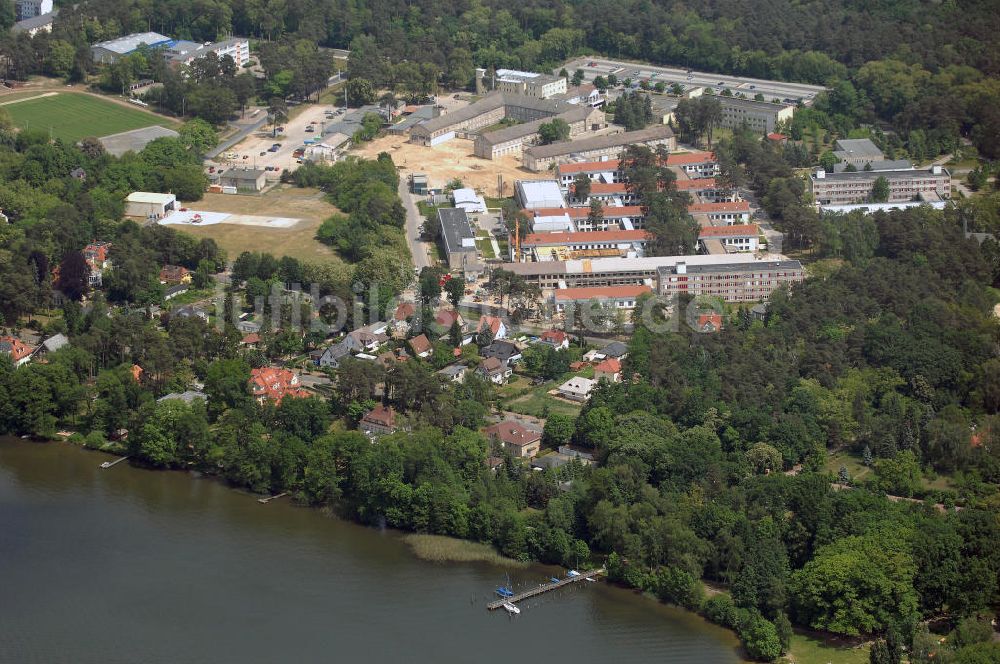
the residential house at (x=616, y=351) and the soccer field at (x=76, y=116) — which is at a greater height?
the soccer field at (x=76, y=116)

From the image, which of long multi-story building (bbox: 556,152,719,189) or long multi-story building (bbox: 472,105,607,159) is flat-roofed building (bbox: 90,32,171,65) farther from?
long multi-story building (bbox: 556,152,719,189)

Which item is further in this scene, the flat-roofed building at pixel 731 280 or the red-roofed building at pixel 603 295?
the flat-roofed building at pixel 731 280

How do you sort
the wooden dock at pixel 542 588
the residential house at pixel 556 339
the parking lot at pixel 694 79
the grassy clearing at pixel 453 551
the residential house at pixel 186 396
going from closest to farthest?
the wooden dock at pixel 542 588
the grassy clearing at pixel 453 551
the residential house at pixel 186 396
the residential house at pixel 556 339
the parking lot at pixel 694 79

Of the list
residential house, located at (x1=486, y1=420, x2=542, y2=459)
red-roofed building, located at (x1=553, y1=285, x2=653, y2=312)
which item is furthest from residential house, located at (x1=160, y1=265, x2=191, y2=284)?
residential house, located at (x1=486, y1=420, x2=542, y2=459)

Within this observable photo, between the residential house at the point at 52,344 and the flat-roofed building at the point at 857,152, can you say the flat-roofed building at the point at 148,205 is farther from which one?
the flat-roofed building at the point at 857,152

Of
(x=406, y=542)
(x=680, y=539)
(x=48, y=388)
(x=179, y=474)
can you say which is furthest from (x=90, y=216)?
(x=680, y=539)

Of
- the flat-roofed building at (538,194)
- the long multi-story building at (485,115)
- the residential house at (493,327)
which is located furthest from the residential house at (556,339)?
the long multi-story building at (485,115)
